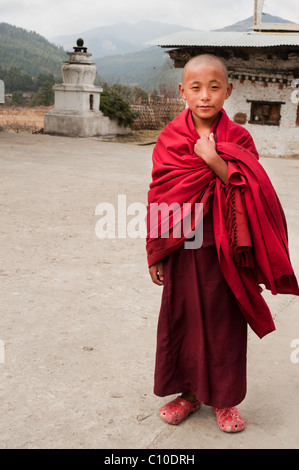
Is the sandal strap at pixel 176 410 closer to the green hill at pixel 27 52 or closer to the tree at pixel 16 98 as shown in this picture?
the tree at pixel 16 98

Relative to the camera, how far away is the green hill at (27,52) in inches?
2972

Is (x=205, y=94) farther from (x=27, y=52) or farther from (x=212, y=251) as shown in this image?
(x=27, y=52)

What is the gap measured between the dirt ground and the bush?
1010cm

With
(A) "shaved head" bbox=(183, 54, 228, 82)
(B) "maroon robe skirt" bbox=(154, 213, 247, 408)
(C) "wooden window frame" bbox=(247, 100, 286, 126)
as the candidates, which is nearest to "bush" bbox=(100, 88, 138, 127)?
(C) "wooden window frame" bbox=(247, 100, 286, 126)

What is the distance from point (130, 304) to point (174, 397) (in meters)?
1.07

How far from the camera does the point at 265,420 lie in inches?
91.7

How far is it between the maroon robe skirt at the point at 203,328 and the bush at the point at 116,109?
13776mm

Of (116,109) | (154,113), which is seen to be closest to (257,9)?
(154,113)

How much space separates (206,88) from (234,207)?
50 centimetres

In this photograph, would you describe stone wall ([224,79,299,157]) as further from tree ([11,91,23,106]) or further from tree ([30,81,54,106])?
tree ([11,91,23,106])

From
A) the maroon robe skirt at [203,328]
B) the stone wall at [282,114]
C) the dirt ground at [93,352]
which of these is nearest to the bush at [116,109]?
the stone wall at [282,114]

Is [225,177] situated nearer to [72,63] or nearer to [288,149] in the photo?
[288,149]

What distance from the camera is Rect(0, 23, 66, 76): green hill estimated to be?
75.5 m

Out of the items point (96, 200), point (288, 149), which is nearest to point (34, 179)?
point (96, 200)
